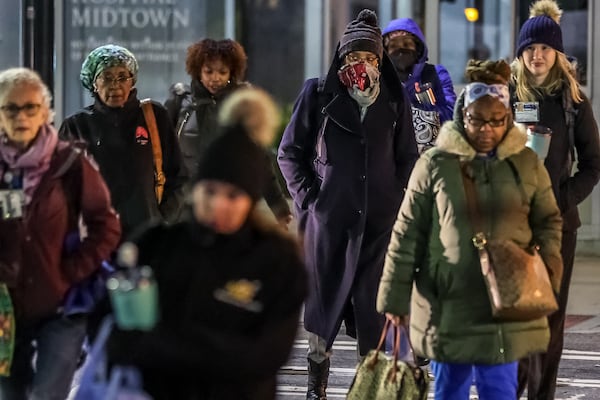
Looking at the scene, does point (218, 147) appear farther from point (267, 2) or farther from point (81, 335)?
point (267, 2)

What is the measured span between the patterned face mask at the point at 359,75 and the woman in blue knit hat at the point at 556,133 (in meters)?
Answer: 0.71

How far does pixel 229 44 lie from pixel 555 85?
1990 millimetres

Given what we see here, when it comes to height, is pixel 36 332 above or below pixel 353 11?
below

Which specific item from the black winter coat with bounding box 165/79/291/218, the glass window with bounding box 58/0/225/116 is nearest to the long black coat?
the black winter coat with bounding box 165/79/291/218

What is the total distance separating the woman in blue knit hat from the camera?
7.20 meters

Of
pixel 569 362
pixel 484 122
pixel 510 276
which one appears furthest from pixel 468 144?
pixel 569 362

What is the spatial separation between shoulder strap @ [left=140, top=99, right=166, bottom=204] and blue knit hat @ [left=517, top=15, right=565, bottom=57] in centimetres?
188

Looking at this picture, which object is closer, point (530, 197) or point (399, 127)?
point (530, 197)

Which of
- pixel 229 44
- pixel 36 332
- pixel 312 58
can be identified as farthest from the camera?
pixel 312 58

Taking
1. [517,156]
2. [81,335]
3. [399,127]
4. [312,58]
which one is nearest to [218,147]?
[81,335]

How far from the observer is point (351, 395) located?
226 inches

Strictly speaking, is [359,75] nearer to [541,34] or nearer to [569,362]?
[541,34]

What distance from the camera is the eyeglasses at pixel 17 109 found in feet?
18.1

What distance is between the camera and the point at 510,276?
5.52 m
